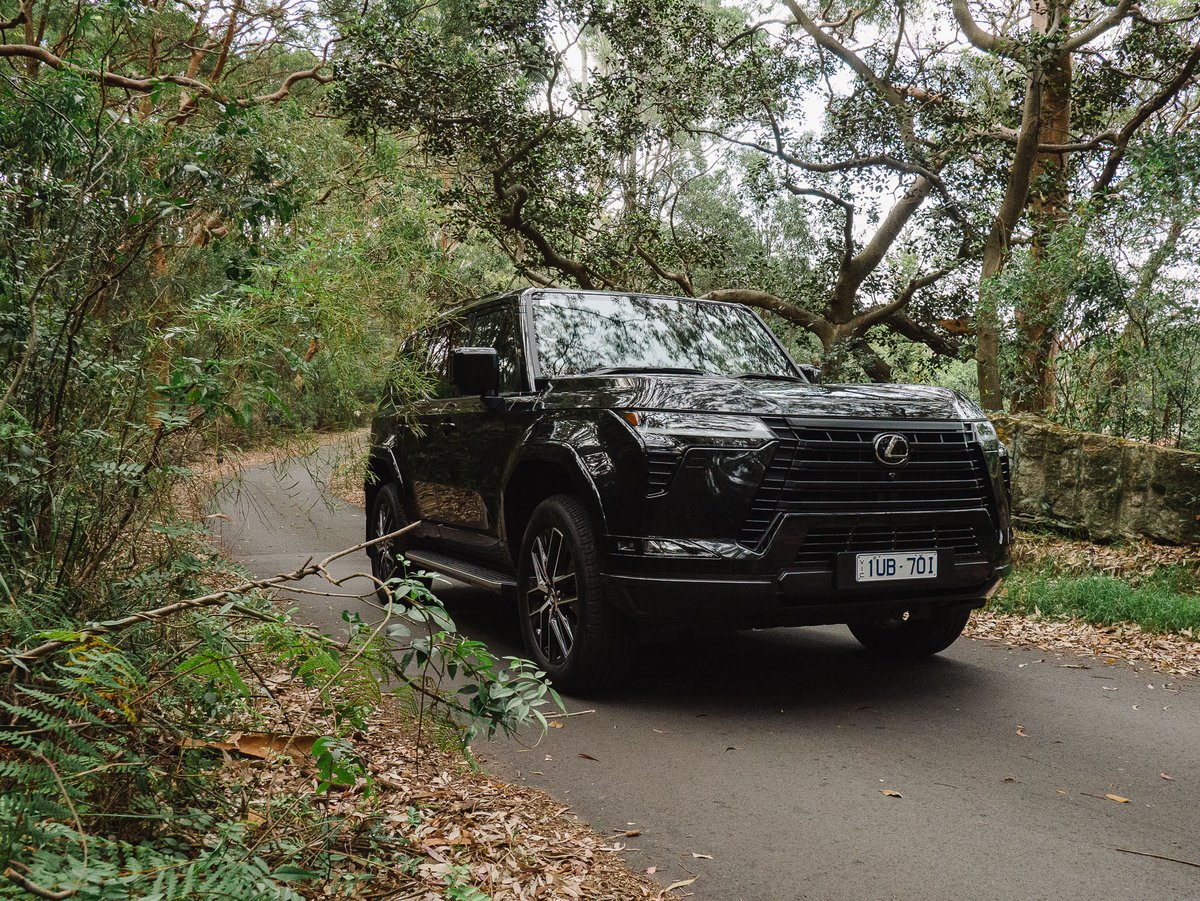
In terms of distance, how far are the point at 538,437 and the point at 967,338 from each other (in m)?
12.7

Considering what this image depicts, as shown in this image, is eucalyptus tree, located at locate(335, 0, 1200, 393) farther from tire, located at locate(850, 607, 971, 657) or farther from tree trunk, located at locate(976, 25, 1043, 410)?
tire, located at locate(850, 607, 971, 657)

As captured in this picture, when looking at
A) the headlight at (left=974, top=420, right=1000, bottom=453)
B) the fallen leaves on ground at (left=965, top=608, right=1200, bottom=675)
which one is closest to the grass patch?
the fallen leaves on ground at (left=965, top=608, right=1200, bottom=675)

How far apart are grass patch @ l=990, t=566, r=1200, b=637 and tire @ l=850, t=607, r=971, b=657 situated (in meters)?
1.70

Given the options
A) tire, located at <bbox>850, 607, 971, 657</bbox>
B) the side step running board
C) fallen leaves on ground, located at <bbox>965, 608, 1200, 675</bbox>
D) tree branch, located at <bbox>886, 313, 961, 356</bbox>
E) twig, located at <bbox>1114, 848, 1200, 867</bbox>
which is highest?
tree branch, located at <bbox>886, 313, 961, 356</bbox>

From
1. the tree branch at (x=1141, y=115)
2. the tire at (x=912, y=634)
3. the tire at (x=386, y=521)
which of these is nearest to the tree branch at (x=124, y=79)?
the tire at (x=386, y=521)

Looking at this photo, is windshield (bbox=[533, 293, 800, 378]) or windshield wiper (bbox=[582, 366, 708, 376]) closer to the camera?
windshield wiper (bbox=[582, 366, 708, 376])

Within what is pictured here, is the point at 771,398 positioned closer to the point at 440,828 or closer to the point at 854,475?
the point at 854,475

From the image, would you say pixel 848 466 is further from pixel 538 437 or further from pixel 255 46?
pixel 255 46

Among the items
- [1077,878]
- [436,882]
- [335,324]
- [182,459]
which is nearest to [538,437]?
[335,324]

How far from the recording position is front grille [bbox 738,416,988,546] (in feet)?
14.2

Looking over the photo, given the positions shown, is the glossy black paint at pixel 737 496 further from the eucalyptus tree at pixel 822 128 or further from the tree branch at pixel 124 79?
the eucalyptus tree at pixel 822 128

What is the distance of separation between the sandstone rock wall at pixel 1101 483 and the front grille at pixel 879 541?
427 centimetres

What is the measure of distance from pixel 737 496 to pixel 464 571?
2.24 meters

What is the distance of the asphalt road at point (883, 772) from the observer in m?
3.03
